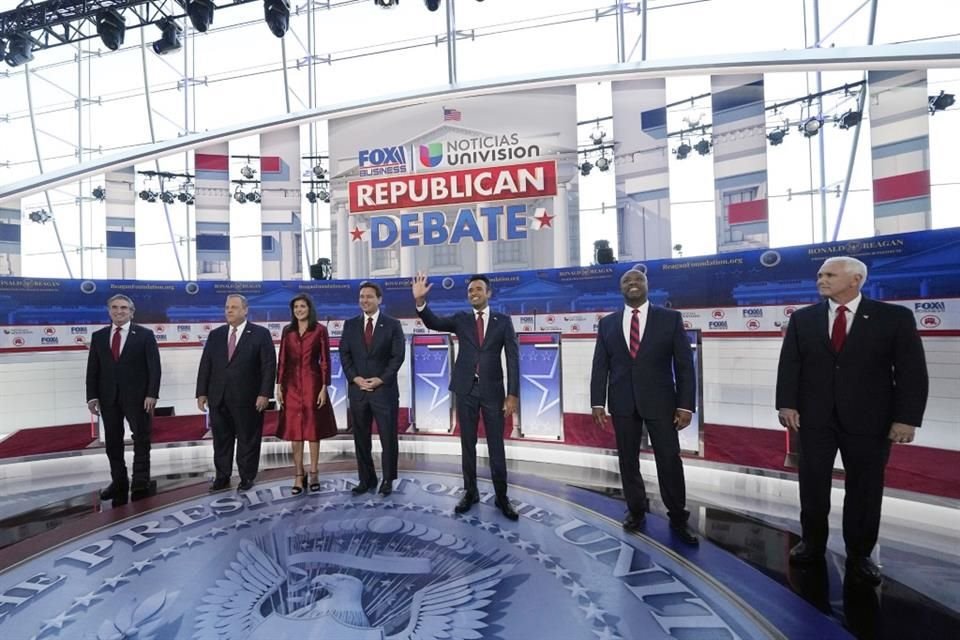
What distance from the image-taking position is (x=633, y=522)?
2814mm

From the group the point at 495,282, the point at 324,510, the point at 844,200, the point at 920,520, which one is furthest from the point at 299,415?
the point at 844,200

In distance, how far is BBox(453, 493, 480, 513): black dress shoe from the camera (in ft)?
10.1

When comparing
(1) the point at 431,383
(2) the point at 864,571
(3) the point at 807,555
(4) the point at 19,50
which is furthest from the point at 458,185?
(4) the point at 19,50

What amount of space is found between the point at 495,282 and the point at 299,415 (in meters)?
2.49

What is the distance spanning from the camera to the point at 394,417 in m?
3.44

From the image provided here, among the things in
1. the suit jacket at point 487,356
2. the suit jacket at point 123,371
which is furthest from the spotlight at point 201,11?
the suit jacket at point 487,356

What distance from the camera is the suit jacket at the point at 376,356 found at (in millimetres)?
3381

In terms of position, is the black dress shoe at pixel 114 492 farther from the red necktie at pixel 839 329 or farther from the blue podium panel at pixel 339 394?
the red necktie at pixel 839 329

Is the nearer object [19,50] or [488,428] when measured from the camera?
[488,428]

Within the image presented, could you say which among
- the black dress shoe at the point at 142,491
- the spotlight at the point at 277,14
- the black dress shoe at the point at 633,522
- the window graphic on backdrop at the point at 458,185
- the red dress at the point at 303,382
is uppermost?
the spotlight at the point at 277,14

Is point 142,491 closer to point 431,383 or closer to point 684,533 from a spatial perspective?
point 431,383

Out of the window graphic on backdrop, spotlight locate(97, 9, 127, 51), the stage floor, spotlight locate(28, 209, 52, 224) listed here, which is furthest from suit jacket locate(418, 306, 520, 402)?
spotlight locate(28, 209, 52, 224)

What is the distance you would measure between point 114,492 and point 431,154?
471cm

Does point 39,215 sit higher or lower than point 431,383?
higher
